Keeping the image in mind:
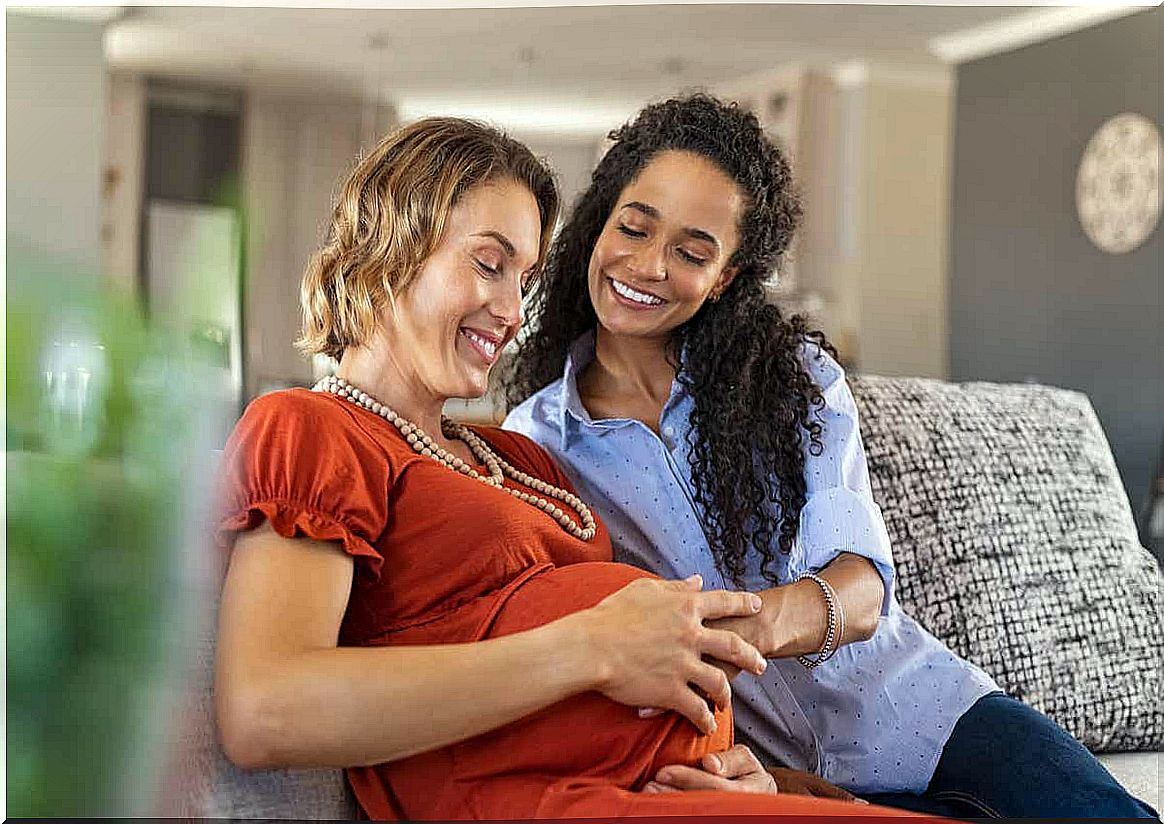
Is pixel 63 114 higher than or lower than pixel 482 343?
higher

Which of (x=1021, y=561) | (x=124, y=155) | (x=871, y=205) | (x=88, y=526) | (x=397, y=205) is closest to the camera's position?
(x=88, y=526)

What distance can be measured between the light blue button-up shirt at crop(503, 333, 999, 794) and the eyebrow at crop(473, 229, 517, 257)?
0.38 meters

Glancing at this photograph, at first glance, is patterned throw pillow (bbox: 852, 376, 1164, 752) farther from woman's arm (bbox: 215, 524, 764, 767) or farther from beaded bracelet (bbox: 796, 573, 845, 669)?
woman's arm (bbox: 215, 524, 764, 767)

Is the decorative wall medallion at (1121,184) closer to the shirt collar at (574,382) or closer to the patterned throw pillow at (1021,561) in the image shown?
the patterned throw pillow at (1021,561)

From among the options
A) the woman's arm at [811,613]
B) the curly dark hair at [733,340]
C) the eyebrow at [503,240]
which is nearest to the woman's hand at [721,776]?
the woman's arm at [811,613]

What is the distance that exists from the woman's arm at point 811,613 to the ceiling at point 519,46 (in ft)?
18.1

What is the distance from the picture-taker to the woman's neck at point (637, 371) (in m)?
1.66

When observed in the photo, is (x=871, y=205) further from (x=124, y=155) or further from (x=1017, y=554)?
(x=1017, y=554)

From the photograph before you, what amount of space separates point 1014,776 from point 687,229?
0.73m

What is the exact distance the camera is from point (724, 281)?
65.4 inches

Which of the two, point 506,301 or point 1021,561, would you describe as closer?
point 506,301

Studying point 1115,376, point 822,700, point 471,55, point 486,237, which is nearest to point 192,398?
point 486,237

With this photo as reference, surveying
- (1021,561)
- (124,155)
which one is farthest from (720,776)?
(124,155)

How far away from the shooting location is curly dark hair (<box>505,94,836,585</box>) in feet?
5.07
